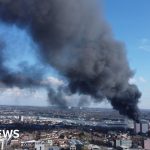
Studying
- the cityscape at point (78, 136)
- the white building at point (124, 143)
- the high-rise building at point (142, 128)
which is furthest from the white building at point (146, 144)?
the high-rise building at point (142, 128)

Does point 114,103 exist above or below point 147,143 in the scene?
above

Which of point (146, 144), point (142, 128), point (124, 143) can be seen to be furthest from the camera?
point (142, 128)

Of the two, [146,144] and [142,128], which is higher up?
[142,128]

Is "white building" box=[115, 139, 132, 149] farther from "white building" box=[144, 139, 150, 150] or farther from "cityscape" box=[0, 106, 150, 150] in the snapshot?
"white building" box=[144, 139, 150, 150]

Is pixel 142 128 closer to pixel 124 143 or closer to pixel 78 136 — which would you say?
pixel 78 136

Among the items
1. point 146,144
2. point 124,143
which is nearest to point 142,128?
point 124,143

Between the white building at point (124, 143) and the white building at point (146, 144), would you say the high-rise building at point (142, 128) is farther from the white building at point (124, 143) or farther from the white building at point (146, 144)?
the white building at point (146, 144)

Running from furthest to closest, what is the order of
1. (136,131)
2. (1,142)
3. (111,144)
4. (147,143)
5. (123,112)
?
1. (136,131)
2. (111,144)
3. (147,143)
4. (123,112)
5. (1,142)

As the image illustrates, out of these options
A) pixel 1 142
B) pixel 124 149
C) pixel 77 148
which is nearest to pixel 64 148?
pixel 77 148

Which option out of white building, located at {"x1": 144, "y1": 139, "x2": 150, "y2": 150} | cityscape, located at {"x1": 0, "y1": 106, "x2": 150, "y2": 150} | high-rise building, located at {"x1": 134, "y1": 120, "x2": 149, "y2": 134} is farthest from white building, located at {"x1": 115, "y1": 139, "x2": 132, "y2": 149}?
high-rise building, located at {"x1": 134, "y1": 120, "x2": 149, "y2": 134}

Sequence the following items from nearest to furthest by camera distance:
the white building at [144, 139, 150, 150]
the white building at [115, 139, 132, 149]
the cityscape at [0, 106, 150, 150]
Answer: the cityscape at [0, 106, 150, 150] < the white building at [144, 139, 150, 150] < the white building at [115, 139, 132, 149]

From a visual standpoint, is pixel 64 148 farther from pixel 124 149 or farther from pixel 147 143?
pixel 147 143
